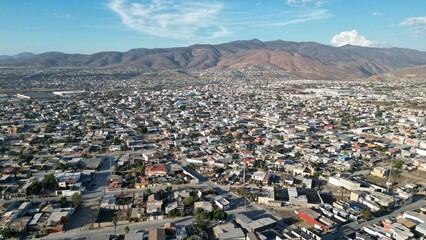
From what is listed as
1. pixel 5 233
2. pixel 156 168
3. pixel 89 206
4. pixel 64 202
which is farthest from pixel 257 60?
pixel 5 233

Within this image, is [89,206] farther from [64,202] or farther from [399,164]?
[399,164]

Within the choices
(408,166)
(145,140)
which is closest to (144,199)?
(145,140)

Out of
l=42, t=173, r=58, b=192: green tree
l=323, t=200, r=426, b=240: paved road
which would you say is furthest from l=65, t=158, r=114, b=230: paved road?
l=323, t=200, r=426, b=240: paved road

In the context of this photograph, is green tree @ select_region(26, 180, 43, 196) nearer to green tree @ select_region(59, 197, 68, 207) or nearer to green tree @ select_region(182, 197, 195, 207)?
green tree @ select_region(59, 197, 68, 207)

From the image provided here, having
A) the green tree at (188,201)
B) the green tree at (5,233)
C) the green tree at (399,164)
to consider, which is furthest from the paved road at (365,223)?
the green tree at (5,233)

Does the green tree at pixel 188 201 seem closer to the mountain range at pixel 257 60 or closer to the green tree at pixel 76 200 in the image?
the green tree at pixel 76 200

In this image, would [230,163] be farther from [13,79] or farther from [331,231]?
[13,79]
